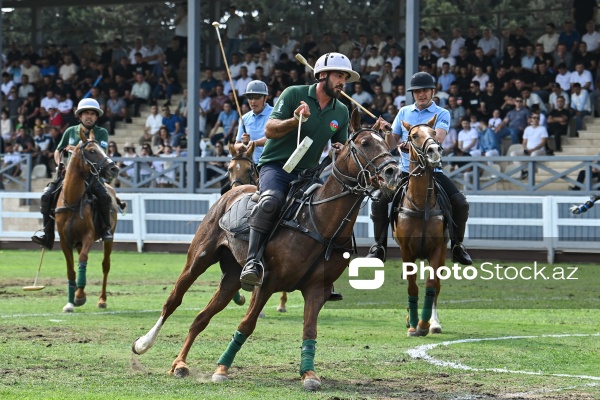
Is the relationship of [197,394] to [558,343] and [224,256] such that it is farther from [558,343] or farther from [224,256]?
[558,343]

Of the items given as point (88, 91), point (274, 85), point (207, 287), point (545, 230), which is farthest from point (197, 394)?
point (88, 91)

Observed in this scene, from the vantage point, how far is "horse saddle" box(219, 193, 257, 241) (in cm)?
1018

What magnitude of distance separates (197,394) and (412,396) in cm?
165

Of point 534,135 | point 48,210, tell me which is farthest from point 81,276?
point 534,135

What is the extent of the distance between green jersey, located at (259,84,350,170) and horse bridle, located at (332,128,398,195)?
0.37m

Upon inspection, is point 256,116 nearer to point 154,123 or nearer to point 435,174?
point 435,174

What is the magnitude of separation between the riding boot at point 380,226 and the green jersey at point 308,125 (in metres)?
3.51

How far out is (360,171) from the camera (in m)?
9.64

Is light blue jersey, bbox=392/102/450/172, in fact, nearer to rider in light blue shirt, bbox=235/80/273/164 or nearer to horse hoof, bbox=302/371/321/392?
rider in light blue shirt, bbox=235/80/273/164

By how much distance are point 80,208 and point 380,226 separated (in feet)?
15.3

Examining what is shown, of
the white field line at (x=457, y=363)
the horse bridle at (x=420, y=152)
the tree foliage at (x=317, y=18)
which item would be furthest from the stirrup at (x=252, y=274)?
the tree foliage at (x=317, y=18)

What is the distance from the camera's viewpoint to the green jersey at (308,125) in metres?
10.1

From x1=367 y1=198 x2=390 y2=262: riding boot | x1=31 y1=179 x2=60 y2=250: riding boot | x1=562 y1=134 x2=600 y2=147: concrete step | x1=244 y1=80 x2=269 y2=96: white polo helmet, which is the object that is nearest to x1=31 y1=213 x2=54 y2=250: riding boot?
x1=31 y1=179 x2=60 y2=250: riding boot

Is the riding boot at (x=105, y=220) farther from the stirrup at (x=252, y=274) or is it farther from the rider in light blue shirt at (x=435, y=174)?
the stirrup at (x=252, y=274)
